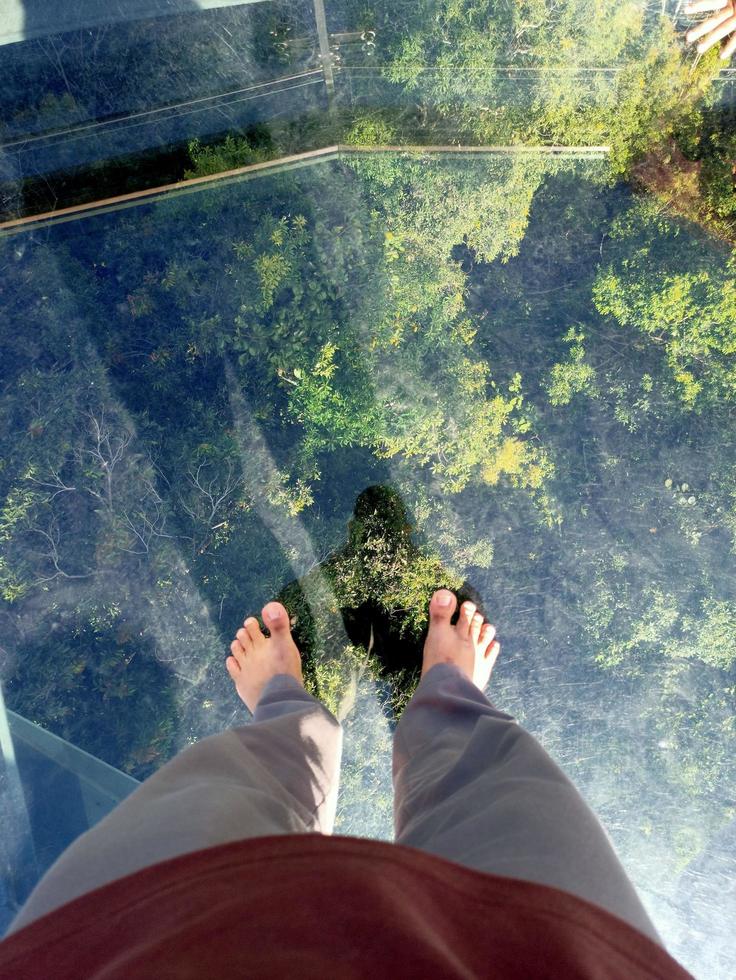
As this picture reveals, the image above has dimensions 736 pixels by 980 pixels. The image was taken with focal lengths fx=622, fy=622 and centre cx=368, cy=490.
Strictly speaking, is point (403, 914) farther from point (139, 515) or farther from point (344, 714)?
point (139, 515)

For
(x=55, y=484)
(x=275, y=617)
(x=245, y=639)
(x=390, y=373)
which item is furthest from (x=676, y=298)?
(x=55, y=484)

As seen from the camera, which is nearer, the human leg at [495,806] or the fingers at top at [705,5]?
the human leg at [495,806]

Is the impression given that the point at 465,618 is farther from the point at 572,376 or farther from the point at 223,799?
the point at 223,799

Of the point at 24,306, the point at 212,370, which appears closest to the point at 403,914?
the point at 212,370

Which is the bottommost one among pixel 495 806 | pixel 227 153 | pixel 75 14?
pixel 495 806

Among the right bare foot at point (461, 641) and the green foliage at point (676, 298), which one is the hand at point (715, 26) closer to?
the green foliage at point (676, 298)

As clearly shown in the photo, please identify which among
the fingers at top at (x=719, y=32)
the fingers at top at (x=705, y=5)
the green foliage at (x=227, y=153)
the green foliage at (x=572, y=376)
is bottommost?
the green foliage at (x=572, y=376)

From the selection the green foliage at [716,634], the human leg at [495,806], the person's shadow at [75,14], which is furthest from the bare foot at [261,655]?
the person's shadow at [75,14]
